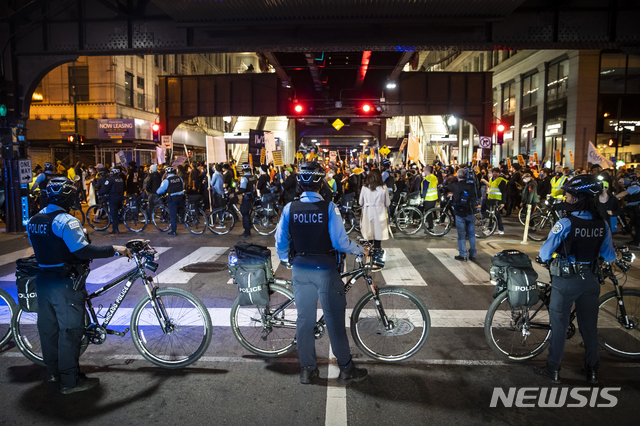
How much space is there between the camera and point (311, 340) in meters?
4.22

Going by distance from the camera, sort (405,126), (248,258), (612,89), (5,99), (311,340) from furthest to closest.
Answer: (405,126) → (612,89) → (5,99) → (248,258) → (311,340)

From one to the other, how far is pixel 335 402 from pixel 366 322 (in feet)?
3.38

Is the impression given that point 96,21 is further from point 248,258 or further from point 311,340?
point 311,340

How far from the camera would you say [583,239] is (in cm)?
420

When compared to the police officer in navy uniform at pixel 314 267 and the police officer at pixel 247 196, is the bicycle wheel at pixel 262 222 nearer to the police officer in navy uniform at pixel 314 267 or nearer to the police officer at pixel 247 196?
the police officer at pixel 247 196

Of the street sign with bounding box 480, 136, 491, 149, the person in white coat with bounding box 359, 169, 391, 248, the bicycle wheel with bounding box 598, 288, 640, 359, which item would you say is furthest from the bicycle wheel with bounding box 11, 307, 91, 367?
the street sign with bounding box 480, 136, 491, 149

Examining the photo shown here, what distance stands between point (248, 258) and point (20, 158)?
1282cm

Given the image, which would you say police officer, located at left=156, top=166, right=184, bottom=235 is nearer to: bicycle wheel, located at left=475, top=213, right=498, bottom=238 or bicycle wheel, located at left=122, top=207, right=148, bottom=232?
bicycle wheel, located at left=122, top=207, right=148, bottom=232

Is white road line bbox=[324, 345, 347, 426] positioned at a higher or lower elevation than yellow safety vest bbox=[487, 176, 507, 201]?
lower

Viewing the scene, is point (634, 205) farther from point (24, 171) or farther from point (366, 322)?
point (24, 171)

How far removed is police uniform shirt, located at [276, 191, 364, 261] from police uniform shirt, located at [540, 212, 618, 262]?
5.78ft

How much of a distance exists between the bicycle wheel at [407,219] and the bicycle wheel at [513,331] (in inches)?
343

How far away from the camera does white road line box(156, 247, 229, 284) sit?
8213 mm

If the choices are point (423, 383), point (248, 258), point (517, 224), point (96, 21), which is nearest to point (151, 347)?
point (248, 258)
